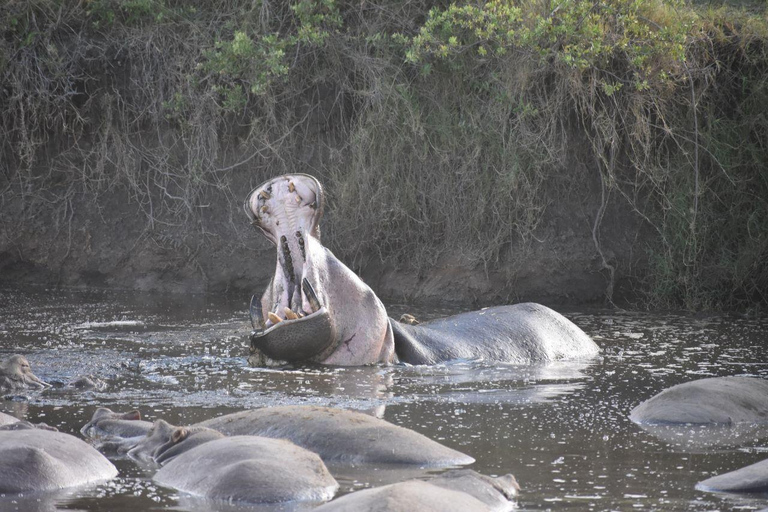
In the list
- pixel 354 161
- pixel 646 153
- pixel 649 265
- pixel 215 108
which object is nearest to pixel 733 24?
pixel 646 153

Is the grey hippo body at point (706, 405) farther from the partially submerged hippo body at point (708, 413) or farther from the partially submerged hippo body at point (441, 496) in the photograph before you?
the partially submerged hippo body at point (441, 496)

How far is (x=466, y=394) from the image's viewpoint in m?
5.63

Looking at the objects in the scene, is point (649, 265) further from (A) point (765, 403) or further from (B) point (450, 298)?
(A) point (765, 403)

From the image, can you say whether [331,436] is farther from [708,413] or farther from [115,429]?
[708,413]

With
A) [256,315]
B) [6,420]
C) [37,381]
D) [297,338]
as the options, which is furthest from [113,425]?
[256,315]

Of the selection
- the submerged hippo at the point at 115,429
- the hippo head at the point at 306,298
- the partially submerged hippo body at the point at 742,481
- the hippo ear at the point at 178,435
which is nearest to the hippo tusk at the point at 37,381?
the submerged hippo at the point at 115,429

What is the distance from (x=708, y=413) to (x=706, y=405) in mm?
62

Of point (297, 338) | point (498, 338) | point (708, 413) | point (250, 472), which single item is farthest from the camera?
point (498, 338)

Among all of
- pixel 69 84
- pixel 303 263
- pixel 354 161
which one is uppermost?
pixel 69 84

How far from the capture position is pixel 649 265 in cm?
1018

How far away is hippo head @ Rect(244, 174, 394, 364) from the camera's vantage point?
6.08 meters

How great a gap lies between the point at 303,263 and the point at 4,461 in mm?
2749

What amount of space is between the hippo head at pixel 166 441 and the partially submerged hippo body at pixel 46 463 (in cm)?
22

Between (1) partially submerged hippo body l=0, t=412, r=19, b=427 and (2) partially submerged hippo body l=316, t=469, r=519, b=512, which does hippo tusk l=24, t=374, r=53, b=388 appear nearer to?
(1) partially submerged hippo body l=0, t=412, r=19, b=427
